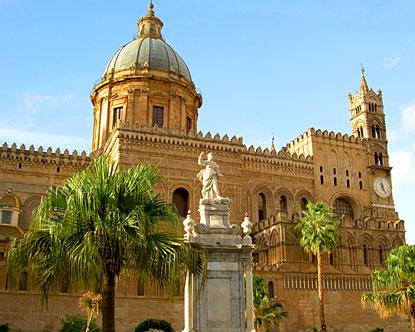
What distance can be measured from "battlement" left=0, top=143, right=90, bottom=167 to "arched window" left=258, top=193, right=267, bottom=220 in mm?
13496

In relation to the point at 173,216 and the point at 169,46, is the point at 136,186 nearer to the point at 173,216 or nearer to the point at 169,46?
the point at 173,216

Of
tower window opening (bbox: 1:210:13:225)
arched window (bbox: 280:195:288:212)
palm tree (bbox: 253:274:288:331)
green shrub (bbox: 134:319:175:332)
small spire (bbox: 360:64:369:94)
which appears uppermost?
small spire (bbox: 360:64:369:94)

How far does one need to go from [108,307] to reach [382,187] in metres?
37.7

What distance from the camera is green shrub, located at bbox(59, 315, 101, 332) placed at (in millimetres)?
25200

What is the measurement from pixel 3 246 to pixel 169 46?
23.7 meters

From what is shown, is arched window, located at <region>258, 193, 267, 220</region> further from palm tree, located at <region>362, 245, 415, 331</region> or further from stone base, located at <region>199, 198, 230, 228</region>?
stone base, located at <region>199, 198, 230, 228</region>

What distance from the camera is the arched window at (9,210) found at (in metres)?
36.2

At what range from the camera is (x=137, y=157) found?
36406mm

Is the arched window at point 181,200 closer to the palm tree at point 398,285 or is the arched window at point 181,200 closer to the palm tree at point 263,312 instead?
the palm tree at point 263,312

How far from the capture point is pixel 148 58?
44.4 metres

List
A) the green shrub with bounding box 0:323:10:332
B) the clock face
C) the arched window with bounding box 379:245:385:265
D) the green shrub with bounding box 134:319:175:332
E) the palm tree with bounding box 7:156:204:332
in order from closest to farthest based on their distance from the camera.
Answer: the palm tree with bounding box 7:156:204:332, the green shrub with bounding box 134:319:175:332, the green shrub with bounding box 0:323:10:332, the arched window with bounding box 379:245:385:265, the clock face

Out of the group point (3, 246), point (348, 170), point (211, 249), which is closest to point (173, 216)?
point (211, 249)

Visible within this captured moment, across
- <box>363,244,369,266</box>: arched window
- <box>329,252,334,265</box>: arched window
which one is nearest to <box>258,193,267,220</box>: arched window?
<box>329,252,334,265</box>: arched window

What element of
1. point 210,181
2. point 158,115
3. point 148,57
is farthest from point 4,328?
point 148,57
